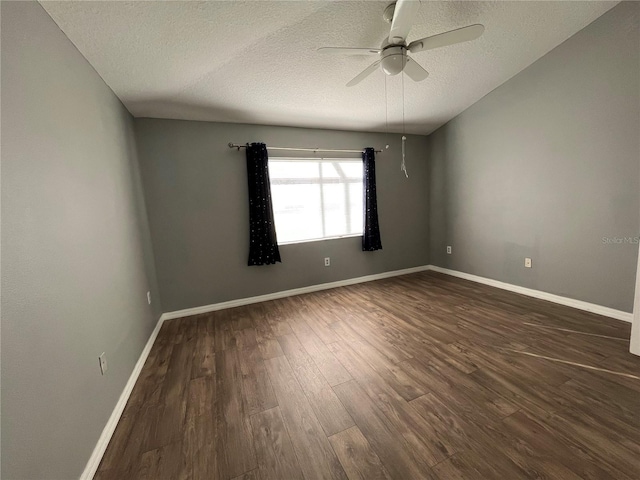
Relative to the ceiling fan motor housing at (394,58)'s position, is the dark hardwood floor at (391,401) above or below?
below

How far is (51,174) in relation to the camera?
1111 mm

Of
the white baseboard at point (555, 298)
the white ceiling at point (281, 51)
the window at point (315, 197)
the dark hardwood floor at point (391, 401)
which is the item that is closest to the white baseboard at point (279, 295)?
the dark hardwood floor at point (391, 401)

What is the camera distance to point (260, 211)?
3.02m

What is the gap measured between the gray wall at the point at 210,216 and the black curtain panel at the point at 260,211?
0.11 meters

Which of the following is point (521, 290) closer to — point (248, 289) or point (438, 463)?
point (438, 463)

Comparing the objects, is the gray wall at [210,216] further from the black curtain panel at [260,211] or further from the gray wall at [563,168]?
the gray wall at [563,168]

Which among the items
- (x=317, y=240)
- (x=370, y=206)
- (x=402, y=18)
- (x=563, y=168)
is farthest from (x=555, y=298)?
(x=402, y=18)

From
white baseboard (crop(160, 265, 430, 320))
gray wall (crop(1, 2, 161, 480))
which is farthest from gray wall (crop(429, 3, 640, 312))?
gray wall (crop(1, 2, 161, 480))

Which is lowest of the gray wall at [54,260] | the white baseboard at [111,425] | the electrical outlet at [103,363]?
the white baseboard at [111,425]

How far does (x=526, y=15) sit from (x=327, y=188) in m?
2.41

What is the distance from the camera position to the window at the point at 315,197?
3.22 meters

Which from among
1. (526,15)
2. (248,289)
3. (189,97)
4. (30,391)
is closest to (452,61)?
(526,15)

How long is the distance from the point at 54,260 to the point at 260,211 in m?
2.04

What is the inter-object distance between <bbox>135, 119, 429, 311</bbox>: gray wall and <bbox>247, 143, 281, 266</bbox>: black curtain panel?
113 millimetres
